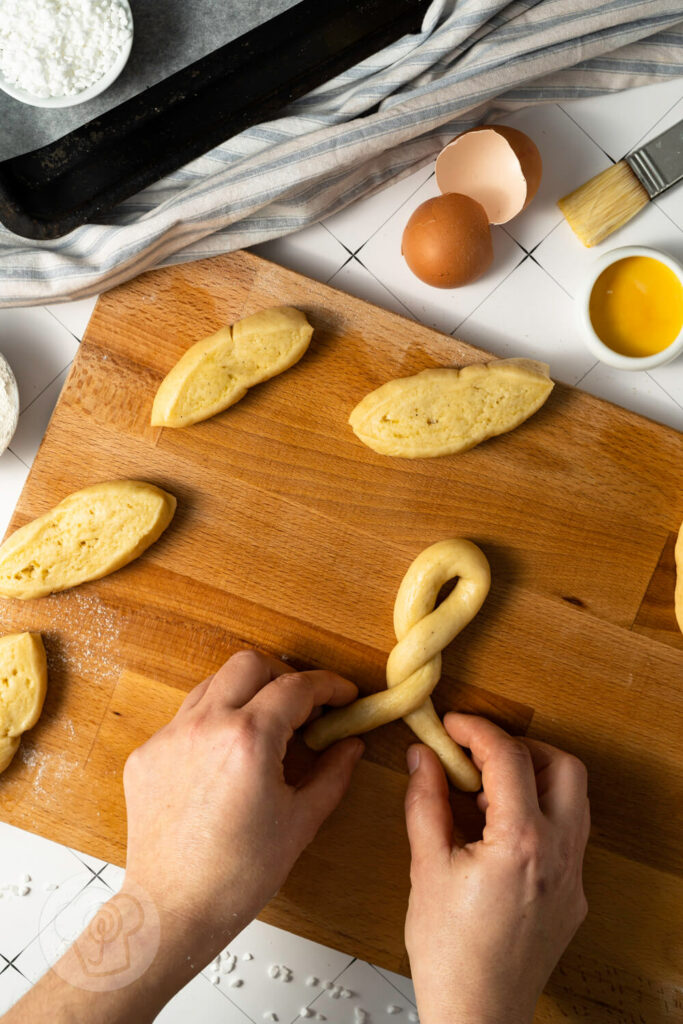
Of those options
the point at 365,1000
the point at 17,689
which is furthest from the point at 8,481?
the point at 365,1000

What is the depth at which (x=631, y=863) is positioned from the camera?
4.42ft

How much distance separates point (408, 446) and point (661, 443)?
425 mm

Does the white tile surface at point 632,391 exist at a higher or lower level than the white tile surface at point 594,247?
lower

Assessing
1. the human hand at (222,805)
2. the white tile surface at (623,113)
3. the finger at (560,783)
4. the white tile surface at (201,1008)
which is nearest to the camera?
the human hand at (222,805)

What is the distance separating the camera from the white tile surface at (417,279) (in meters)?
1.36

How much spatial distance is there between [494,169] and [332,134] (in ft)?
0.87

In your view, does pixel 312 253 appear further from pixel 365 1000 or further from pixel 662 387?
pixel 365 1000

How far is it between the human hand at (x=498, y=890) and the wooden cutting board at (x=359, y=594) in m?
0.11

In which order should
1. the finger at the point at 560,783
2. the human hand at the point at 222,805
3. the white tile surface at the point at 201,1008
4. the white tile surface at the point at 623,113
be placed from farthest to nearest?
the white tile surface at the point at 201,1008, the white tile surface at the point at 623,113, the finger at the point at 560,783, the human hand at the point at 222,805

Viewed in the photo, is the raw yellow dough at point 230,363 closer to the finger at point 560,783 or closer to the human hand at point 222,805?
the human hand at point 222,805

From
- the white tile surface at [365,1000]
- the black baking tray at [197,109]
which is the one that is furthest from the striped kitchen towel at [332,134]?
the white tile surface at [365,1000]

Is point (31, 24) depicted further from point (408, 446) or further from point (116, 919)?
point (116, 919)

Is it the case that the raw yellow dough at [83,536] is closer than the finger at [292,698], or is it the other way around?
the finger at [292,698]

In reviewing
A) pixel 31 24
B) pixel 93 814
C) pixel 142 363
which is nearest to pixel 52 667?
pixel 93 814
